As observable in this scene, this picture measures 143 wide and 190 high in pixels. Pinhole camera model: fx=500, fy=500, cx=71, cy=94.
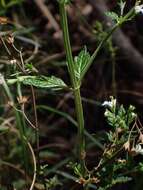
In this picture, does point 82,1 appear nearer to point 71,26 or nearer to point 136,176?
point 71,26

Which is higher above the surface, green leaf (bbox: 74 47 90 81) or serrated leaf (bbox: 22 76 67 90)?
green leaf (bbox: 74 47 90 81)

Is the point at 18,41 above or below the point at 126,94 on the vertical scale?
above

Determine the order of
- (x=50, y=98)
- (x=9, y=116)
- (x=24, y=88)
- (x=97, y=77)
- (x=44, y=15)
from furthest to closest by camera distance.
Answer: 1. (x=44, y=15)
2. (x=97, y=77)
3. (x=50, y=98)
4. (x=24, y=88)
5. (x=9, y=116)

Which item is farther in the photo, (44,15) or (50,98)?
(44,15)

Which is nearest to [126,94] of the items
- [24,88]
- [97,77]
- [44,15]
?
[97,77]

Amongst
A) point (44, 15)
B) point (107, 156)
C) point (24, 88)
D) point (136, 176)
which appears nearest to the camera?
point (107, 156)

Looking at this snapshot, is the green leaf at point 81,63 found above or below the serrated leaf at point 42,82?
above

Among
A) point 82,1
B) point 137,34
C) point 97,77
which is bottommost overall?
point 97,77

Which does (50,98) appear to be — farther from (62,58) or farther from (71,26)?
(71,26)

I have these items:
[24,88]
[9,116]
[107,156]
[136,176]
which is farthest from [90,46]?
[107,156]
